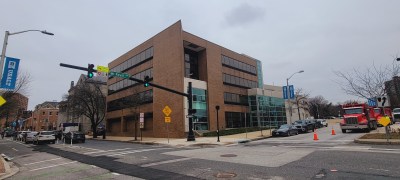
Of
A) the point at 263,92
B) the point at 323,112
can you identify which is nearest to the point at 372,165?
the point at 263,92

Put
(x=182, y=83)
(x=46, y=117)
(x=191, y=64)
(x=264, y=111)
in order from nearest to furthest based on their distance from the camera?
(x=182, y=83), (x=191, y=64), (x=264, y=111), (x=46, y=117)

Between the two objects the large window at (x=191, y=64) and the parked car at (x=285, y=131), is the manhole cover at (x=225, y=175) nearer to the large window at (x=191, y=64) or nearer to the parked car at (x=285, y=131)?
the parked car at (x=285, y=131)

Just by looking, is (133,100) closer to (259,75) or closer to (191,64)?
(191,64)

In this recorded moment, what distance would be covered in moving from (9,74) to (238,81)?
37.3 metres

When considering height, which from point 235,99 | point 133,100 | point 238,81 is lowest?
point 133,100

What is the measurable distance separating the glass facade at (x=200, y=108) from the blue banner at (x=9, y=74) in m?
24.1

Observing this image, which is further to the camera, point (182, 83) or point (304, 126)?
point (182, 83)

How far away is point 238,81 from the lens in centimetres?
4716

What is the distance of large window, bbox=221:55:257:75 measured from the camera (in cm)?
4496

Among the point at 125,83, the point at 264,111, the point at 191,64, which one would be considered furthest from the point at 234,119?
the point at 125,83

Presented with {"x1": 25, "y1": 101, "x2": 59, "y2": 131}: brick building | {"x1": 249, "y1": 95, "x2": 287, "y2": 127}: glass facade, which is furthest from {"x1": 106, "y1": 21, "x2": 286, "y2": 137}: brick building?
{"x1": 25, "y1": 101, "x2": 59, "y2": 131}: brick building

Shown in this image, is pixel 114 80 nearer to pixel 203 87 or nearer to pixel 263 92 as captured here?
pixel 203 87

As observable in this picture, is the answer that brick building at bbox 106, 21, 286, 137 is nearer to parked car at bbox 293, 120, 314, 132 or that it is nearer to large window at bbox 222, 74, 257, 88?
large window at bbox 222, 74, 257, 88

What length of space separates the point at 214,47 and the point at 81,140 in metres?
24.0
